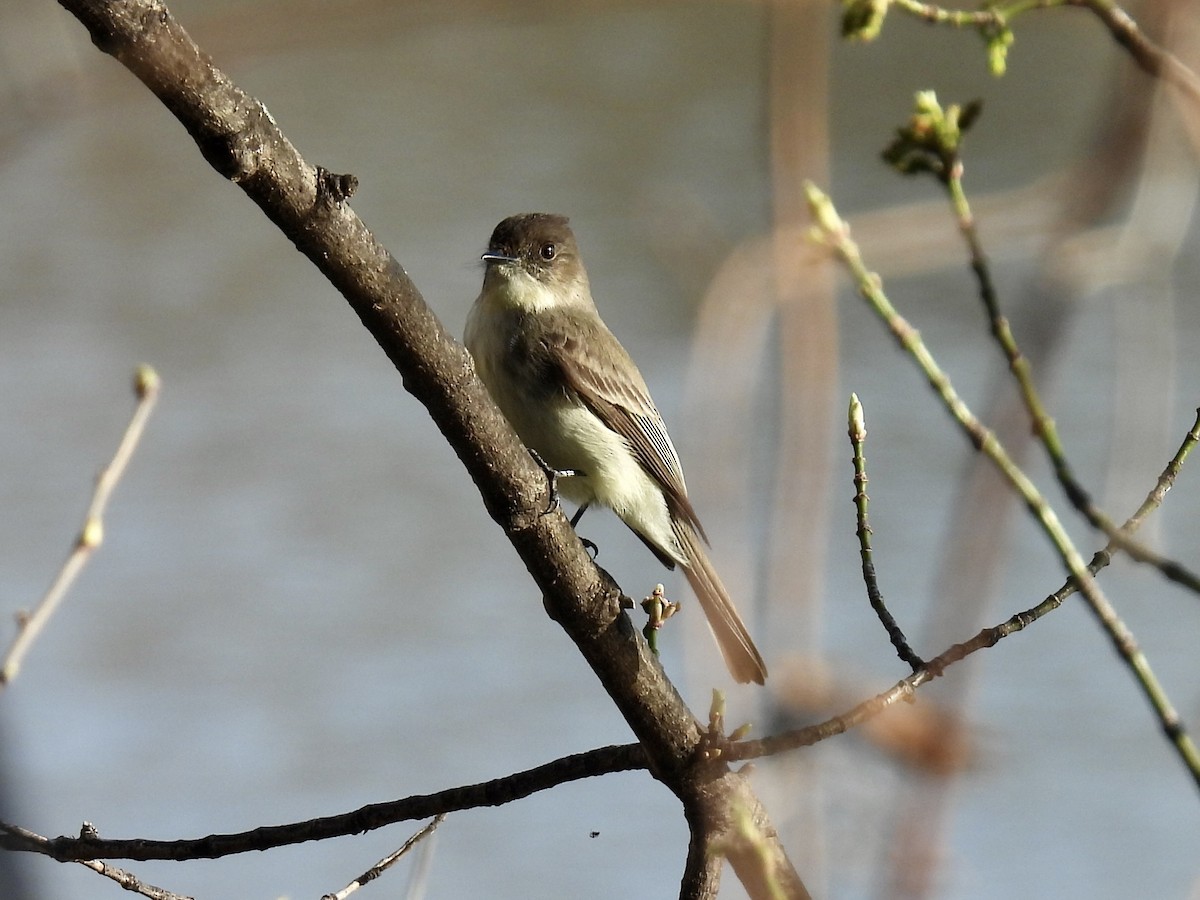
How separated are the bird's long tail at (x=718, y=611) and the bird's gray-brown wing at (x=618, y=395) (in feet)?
0.16

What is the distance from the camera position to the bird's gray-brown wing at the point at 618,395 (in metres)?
4.29

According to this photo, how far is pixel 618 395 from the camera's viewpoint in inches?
174

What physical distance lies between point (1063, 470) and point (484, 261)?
3.26 m

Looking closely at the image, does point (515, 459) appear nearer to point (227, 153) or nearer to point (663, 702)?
point (663, 702)

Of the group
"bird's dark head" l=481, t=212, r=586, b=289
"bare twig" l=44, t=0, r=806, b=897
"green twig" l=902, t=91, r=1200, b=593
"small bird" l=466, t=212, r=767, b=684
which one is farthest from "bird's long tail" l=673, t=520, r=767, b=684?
"green twig" l=902, t=91, r=1200, b=593

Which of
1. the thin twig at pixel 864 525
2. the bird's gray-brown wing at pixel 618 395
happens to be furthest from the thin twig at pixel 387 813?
the bird's gray-brown wing at pixel 618 395

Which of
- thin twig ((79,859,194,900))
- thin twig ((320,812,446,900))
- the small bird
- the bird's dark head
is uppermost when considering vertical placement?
the bird's dark head

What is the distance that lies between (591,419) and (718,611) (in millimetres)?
603

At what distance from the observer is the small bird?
165 inches

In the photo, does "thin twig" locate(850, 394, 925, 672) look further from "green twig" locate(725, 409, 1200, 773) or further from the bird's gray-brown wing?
the bird's gray-brown wing

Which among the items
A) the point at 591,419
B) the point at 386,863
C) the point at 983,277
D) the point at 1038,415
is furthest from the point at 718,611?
the point at 1038,415

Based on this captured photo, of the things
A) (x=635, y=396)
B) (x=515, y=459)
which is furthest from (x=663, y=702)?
(x=635, y=396)

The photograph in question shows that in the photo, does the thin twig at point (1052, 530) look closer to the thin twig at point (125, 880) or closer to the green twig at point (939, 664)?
the green twig at point (939, 664)

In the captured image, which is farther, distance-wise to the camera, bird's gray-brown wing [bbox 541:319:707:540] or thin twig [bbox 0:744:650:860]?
bird's gray-brown wing [bbox 541:319:707:540]
